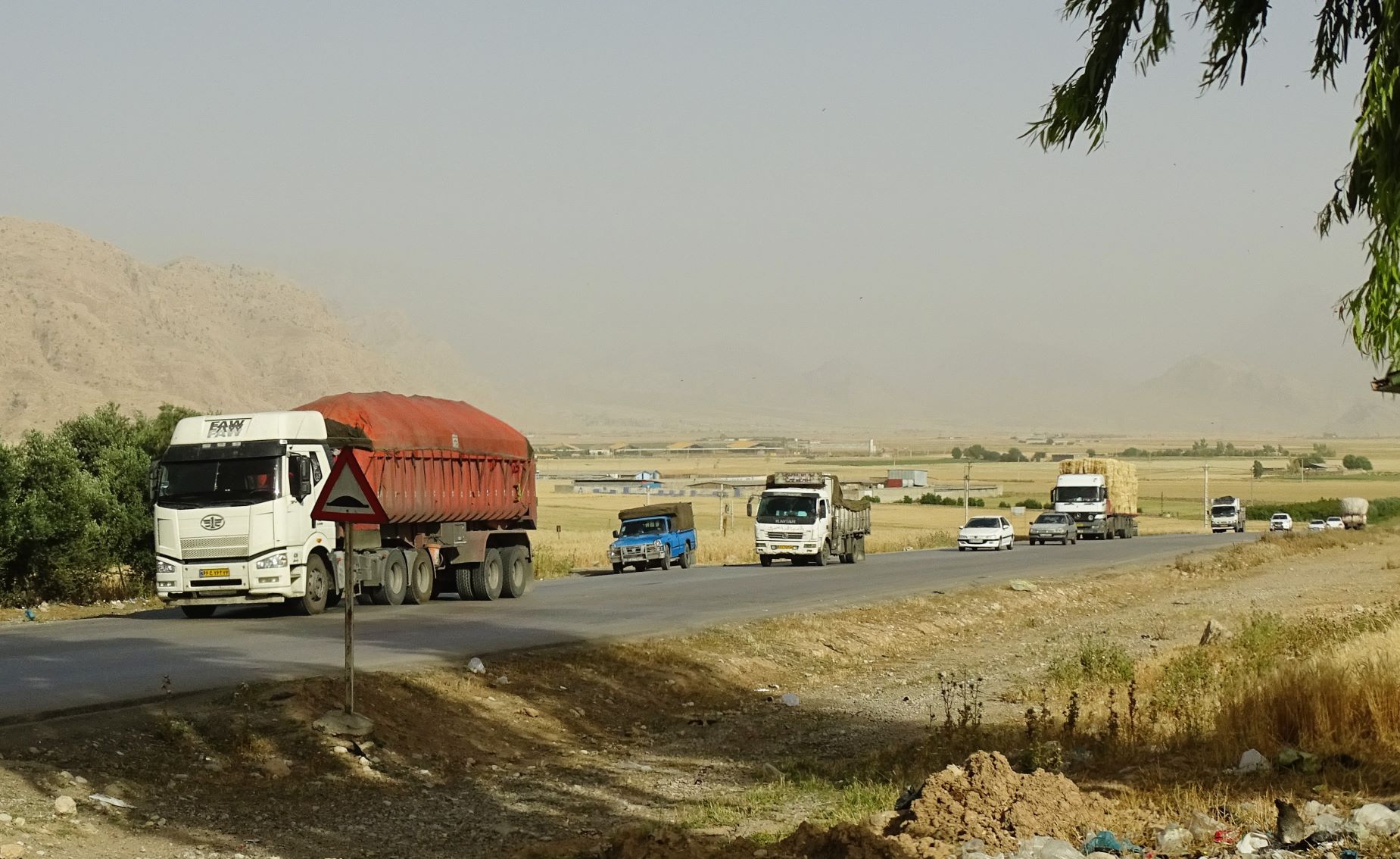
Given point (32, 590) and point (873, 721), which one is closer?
point (873, 721)

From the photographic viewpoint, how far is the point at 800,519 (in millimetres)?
46375

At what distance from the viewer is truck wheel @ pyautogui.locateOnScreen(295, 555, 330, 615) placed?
25297mm

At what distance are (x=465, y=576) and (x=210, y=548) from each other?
7.59m

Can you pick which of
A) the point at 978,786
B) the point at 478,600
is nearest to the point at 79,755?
the point at 978,786

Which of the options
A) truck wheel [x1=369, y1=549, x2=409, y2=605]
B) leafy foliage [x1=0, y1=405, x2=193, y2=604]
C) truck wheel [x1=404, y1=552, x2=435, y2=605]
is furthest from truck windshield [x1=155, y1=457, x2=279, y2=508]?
leafy foliage [x1=0, y1=405, x2=193, y2=604]

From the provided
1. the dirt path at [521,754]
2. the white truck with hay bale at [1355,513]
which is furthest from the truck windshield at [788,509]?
the white truck with hay bale at [1355,513]

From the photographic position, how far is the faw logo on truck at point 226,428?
2514 cm

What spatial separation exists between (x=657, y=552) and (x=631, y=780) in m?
32.5

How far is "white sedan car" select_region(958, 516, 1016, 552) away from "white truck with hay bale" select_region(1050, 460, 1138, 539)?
9170mm

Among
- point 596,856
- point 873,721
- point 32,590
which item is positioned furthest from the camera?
point 32,590

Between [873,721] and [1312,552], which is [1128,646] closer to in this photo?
[873,721]

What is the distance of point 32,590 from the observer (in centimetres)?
3084

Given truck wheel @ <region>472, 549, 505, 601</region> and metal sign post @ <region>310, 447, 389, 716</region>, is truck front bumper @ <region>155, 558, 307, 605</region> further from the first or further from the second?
metal sign post @ <region>310, 447, 389, 716</region>

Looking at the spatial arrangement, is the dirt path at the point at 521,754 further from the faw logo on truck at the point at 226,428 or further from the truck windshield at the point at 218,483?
the faw logo on truck at the point at 226,428
